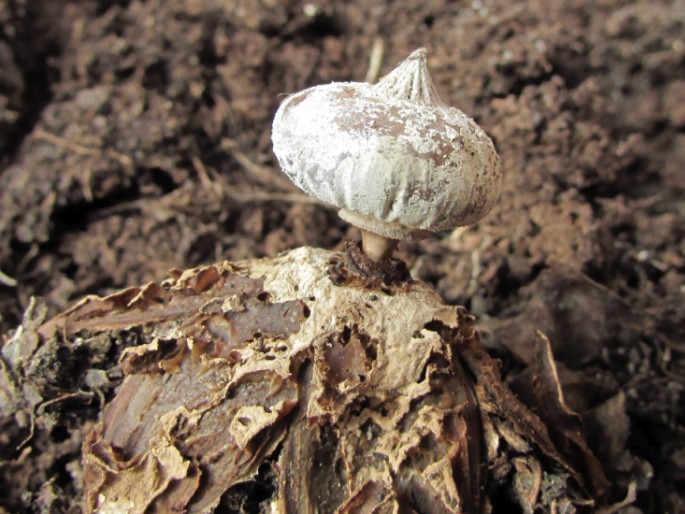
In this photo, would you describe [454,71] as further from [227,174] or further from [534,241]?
[227,174]

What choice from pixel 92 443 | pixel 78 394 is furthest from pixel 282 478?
pixel 78 394

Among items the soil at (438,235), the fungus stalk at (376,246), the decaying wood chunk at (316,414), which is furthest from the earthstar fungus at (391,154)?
the soil at (438,235)

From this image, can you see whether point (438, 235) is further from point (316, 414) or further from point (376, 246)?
point (316, 414)

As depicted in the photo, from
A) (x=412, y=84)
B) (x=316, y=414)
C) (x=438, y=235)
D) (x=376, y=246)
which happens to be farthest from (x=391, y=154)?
(x=438, y=235)

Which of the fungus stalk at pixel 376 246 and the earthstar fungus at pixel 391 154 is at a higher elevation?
the earthstar fungus at pixel 391 154

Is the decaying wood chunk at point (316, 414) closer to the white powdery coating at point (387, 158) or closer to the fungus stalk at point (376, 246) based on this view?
the fungus stalk at point (376, 246)

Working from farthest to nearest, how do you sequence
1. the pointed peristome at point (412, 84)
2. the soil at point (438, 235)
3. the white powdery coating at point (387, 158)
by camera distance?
the soil at point (438, 235), the pointed peristome at point (412, 84), the white powdery coating at point (387, 158)

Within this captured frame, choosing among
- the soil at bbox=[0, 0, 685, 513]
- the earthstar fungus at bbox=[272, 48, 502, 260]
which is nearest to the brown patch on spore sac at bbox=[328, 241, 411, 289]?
the earthstar fungus at bbox=[272, 48, 502, 260]
